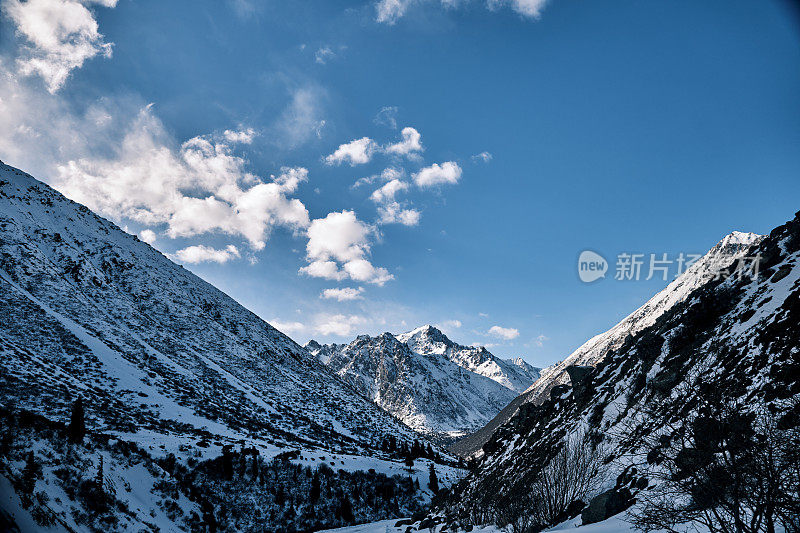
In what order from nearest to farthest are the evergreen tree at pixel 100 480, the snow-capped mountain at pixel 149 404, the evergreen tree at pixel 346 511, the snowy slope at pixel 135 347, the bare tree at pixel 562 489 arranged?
the bare tree at pixel 562 489 → the evergreen tree at pixel 100 480 → the snow-capped mountain at pixel 149 404 → the evergreen tree at pixel 346 511 → the snowy slope at pixel 135 347

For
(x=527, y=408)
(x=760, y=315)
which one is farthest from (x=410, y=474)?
(x=760, y=315)

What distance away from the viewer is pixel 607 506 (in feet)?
42.7

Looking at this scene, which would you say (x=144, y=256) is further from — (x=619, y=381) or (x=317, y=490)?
(x=619, y=381)

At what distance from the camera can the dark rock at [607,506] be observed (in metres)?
12.8

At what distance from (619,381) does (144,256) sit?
127089mm

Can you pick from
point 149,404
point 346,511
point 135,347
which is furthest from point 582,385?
point 135,347

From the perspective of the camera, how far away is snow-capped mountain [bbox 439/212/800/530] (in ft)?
24.3

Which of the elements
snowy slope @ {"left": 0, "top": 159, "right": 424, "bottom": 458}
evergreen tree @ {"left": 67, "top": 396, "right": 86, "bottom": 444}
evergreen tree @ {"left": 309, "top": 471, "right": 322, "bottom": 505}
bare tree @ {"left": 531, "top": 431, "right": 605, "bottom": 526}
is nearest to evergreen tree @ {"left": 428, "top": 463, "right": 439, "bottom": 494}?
evergreen tree @ {"left": 309, "top": 471, "right": 322, "bottom": 505}

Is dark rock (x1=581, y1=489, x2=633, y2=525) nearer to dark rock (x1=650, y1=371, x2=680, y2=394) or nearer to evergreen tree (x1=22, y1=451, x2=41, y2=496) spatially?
dark rock (x1=650, y1=371, x2=680, y2=394)

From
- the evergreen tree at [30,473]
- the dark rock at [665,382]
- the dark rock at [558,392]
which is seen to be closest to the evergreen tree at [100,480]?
the evergreen tree at [30,473]

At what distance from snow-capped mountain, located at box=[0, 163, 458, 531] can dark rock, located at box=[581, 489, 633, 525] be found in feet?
53.7

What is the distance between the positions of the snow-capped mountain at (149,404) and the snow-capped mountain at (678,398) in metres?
12.2

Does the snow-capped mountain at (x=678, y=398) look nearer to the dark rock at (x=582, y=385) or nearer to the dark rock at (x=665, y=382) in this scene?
the dark rock at (x=665, y=382)

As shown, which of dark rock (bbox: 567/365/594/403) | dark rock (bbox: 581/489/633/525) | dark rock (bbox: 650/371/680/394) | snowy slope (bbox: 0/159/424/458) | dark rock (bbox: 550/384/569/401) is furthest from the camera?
snowy slope (bbox: 0/159/424/458)
